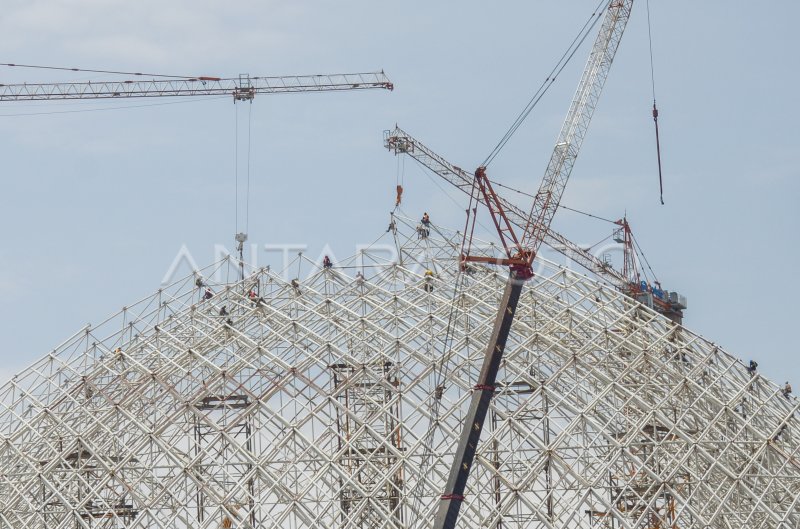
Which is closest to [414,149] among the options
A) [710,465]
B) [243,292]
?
[243,292]

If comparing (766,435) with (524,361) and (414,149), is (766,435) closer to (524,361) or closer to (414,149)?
(524,361)

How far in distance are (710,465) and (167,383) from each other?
28.6m

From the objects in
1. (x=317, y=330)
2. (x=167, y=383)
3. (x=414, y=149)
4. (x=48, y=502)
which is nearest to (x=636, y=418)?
(x=317, y=330)

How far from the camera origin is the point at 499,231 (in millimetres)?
86250

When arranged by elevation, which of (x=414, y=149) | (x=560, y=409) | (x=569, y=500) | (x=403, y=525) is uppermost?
(x=414, y=149)

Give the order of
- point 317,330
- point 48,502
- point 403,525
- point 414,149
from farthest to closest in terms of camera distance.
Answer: point 414,149, point 317,330, point 48,502, point 403,525

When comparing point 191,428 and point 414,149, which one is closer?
point 191,428

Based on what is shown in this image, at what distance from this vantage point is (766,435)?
85312mm

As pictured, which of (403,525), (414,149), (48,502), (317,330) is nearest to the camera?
(403,525)

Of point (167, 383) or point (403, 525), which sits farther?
point (167, 383)

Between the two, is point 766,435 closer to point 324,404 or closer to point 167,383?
point 324,404

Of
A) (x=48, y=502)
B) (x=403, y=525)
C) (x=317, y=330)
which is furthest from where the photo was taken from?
(x=317, y=330)

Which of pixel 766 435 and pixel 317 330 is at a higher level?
pixel 766 435

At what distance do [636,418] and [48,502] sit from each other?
30.7 metres
